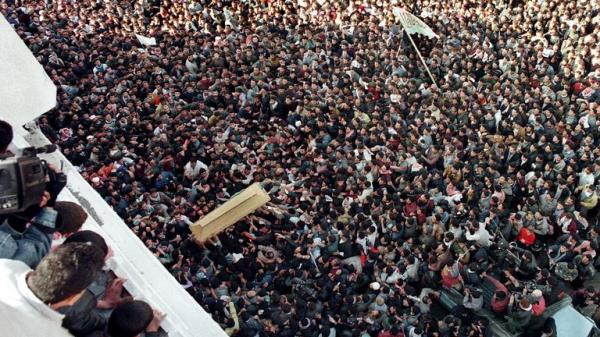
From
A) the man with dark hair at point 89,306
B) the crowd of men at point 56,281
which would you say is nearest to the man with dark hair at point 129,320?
the crowd of men at point 56,281

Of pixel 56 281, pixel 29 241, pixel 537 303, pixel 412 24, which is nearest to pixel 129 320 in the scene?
pixel 29 241

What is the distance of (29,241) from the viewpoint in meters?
4.75

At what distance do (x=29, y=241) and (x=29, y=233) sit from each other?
0.26 feet

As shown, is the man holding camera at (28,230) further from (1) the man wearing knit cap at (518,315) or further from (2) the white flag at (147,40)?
(2) the white flag at (147,40)

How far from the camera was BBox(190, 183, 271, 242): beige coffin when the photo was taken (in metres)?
11.9

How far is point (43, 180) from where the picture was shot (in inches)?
182

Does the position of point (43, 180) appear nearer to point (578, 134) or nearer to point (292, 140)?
point (292, 140)

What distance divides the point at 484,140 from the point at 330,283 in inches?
209

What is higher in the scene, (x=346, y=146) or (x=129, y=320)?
(x=129, y=320)

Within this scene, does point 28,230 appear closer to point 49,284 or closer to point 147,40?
point 49,284

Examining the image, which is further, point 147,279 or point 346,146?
point 346,146

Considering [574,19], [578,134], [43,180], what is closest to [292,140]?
[578,134]

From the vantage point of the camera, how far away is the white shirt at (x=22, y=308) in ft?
11.8

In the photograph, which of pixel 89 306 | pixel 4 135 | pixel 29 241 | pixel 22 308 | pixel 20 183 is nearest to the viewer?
pixel 22 308
